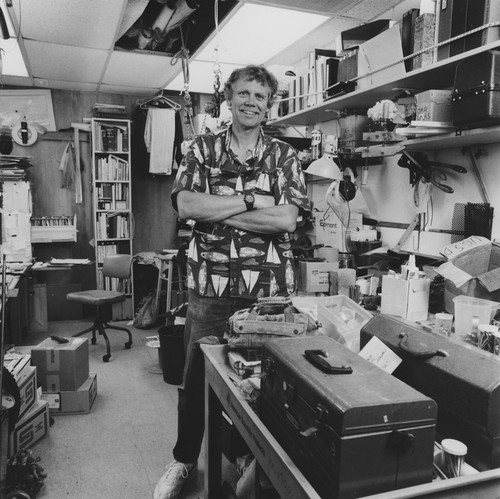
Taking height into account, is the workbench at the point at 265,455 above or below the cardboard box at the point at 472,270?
below

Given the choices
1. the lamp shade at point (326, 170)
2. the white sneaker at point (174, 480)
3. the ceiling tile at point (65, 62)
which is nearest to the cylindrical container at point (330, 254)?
the lamp shade at point (326, 170)

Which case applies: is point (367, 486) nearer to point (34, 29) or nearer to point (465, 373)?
point (465, 373)

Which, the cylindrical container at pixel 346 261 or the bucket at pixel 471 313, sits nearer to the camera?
the bucket at pixel 471 313

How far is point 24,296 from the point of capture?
180 inches

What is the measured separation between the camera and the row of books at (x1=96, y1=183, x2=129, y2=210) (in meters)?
5.29

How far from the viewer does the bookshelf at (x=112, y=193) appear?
524 centimetres

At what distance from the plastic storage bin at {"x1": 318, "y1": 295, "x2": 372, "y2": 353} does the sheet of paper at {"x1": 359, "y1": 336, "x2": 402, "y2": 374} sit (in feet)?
0.85

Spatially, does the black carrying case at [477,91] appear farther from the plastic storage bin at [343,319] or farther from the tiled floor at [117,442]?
the tiled floor at [117,442]

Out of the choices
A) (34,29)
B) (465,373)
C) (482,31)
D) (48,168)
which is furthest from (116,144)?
(465,373)

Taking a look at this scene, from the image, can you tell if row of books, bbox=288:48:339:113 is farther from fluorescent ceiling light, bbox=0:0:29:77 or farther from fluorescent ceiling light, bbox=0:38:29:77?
fluorescent ceiling light, bbox=0:38:29:77

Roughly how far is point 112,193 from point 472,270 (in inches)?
167

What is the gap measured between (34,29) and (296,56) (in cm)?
206

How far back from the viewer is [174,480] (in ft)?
6.64

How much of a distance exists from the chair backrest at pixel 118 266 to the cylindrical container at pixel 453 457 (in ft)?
12.4
